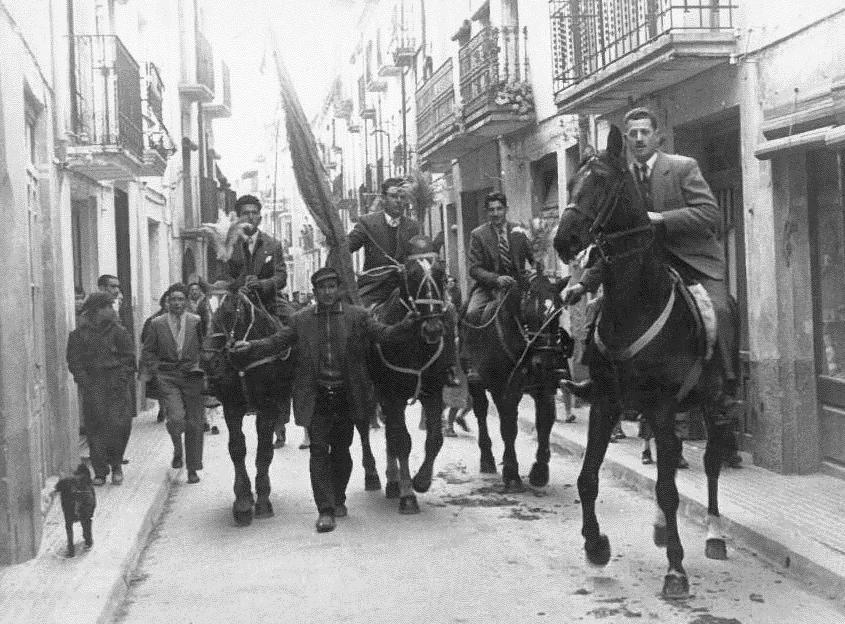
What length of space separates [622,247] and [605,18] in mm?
8113

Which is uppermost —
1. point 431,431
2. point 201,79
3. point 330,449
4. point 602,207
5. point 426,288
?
point 201,79

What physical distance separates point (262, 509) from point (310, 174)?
2.57 meters

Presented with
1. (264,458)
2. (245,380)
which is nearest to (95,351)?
(245,380)

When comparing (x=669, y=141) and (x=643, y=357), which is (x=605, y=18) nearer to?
(x=669, y=141)

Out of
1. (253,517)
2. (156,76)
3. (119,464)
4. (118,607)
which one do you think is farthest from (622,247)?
(156,76)

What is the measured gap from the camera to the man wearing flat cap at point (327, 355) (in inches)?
340

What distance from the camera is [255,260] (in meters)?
9.12

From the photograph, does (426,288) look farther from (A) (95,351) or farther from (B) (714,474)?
(A) (95,351)

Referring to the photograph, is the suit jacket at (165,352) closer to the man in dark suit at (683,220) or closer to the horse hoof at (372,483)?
the horse hoof at (372,483)

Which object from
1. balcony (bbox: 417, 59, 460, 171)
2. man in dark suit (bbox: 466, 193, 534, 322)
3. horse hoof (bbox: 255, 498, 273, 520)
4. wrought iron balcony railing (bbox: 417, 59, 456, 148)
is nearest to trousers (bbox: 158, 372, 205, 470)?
horse hoof (bbox: 255, 498, 273, 520)

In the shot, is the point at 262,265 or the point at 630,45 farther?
the point at 630,45

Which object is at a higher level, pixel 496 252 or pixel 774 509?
pixel 496 252

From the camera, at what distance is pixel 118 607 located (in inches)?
260

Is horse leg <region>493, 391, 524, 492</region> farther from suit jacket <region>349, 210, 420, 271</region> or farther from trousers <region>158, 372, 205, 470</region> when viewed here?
trousers <region>158, 372, 205, 470</region>
